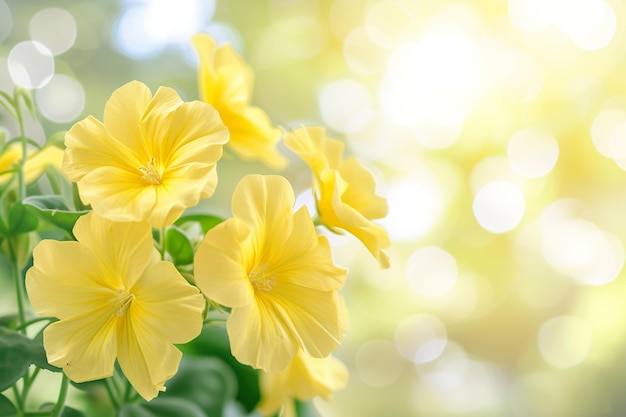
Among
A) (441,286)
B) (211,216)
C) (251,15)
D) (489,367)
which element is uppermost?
(211,216)

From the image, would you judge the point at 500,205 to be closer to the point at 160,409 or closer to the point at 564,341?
the point at 564,341

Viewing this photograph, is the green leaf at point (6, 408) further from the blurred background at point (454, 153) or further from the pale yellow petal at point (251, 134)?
the blurred background at point (454, 153)

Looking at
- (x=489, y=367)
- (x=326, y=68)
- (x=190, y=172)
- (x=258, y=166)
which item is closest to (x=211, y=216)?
(x=190, y=172)

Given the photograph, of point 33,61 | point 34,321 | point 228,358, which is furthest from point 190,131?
point 33,61

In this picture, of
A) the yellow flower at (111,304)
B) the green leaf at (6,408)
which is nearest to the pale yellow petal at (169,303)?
the yellow flower at (111,304)

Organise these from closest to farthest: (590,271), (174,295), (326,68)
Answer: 1. (174,295)
2. (590,271)
3. (326,68)

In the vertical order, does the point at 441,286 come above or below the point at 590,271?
below

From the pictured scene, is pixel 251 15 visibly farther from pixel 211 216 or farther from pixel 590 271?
pixel 211 216
